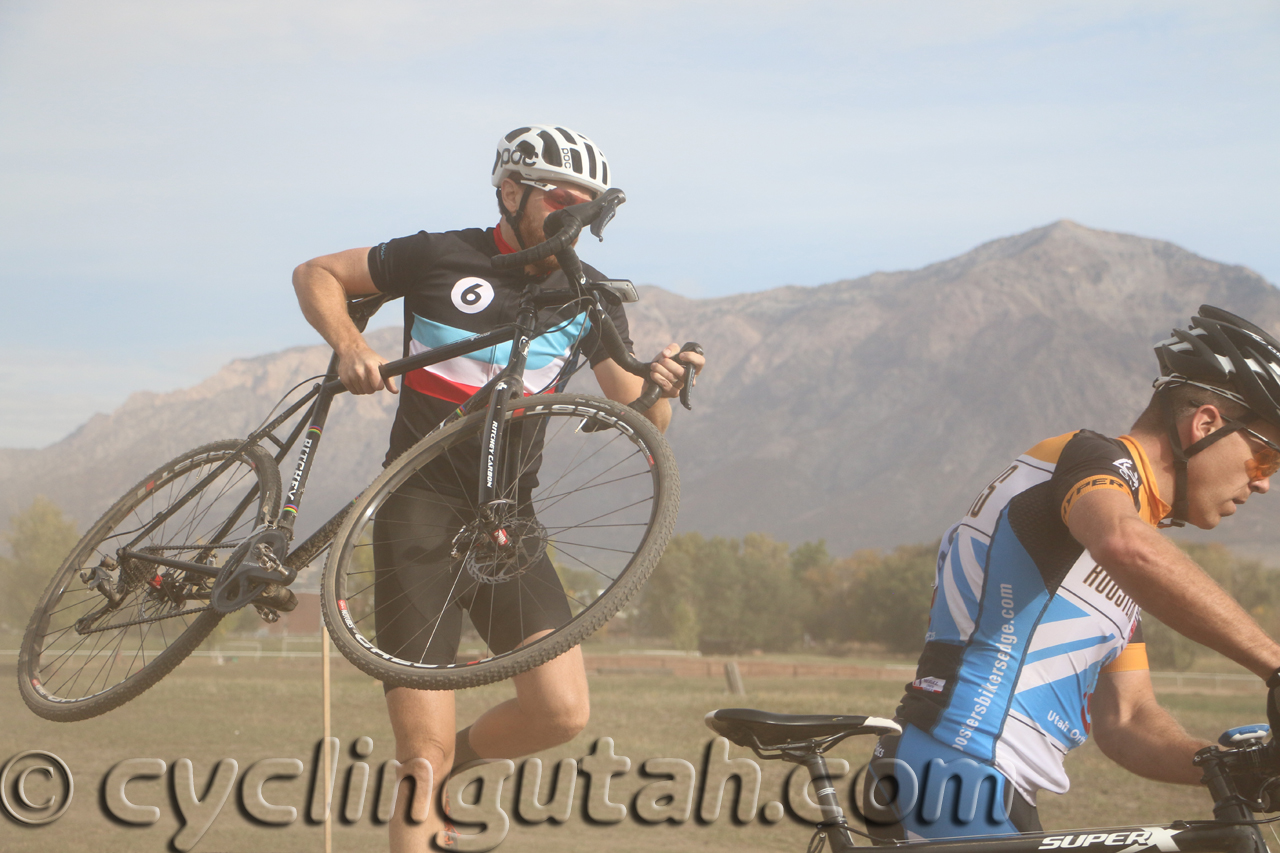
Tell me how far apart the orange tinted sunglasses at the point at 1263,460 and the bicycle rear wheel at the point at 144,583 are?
364 cm

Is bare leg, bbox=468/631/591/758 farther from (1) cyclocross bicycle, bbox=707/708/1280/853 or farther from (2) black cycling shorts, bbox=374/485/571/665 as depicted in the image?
(1) cyclocross bicycle, bbox=707/708/1280/853

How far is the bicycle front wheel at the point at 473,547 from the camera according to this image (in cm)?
411

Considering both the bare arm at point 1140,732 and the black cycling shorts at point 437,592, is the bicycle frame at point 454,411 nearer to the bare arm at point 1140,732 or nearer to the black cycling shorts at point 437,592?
the black cycling shorts at point 437,592

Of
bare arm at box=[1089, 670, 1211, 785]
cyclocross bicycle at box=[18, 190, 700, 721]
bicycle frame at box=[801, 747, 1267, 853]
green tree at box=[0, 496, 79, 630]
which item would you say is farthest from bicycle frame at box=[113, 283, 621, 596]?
green tree at box=[0, 496, 79, 630]

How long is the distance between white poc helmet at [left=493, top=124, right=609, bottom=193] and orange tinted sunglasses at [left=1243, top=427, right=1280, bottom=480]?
2574mm

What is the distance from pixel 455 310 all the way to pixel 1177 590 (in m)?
2.90

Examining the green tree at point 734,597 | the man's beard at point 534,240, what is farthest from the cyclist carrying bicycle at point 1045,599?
the green tree at point 734,597

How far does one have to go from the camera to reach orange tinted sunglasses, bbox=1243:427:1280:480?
354 cm

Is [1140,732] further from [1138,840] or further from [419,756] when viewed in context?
[419,756]

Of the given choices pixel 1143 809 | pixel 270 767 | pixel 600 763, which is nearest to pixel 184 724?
pixel 270 767

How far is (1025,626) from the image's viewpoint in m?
3.38

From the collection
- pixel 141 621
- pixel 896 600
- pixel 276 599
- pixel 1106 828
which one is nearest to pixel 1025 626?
pixel 1106 828

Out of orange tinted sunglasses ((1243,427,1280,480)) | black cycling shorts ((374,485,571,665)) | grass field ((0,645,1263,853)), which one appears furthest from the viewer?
grass field ((0,645,1263,853))

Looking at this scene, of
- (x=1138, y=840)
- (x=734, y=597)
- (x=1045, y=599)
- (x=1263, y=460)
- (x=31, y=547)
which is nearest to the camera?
(x=1138, y=840)
